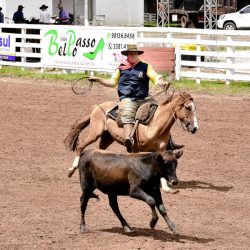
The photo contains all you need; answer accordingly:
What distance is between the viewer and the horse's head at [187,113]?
38.3ft

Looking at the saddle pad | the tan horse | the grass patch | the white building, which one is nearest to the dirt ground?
the tan horse

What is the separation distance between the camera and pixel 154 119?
39.4ft

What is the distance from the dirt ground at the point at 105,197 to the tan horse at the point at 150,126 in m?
0.67

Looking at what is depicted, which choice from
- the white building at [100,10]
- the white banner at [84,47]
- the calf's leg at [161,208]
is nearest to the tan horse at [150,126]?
the calf's leg at [161,208]

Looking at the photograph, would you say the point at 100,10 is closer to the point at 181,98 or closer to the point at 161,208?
the point at 181,98

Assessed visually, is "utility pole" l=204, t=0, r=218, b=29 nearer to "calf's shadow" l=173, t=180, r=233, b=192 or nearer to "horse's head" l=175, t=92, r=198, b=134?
"calf's shadow" l=173, t=180, r=233, b=192

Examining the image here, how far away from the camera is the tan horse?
1173cm

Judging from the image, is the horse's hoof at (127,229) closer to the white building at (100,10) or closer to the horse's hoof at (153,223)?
the horse's hoof at (153,223)

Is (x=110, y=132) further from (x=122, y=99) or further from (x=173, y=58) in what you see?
(x=173, y=58)

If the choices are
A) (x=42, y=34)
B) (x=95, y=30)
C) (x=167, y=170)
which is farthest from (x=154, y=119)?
(x=42, y=34)

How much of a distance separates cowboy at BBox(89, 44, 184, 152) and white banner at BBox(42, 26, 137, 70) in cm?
1207

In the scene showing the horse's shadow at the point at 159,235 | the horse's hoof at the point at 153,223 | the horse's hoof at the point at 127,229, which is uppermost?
the horse's hoof at the point at 153,223

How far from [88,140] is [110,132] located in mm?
343

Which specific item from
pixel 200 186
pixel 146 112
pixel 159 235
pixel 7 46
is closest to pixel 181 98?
pixel 146 112
